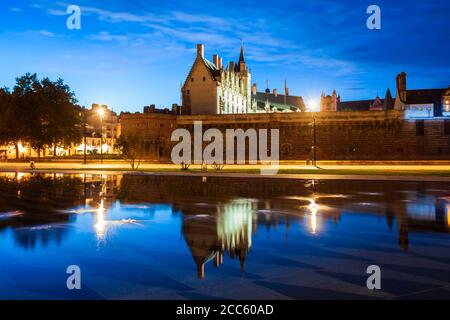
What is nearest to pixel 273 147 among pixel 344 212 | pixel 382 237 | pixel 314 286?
pixel 344 212

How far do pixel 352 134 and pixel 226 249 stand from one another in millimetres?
53214

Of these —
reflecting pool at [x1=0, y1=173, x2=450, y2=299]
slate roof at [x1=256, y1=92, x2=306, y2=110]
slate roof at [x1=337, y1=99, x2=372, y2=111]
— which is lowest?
reflecting pool at [x1=0, y1=173, x2=450, y2=299]

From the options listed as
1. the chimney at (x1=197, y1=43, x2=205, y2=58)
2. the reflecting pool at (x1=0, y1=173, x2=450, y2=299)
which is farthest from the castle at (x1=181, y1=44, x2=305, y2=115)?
the reflecting pool at (x1=0, y1=173, x2=450, y2=299)

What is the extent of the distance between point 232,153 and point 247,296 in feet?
185

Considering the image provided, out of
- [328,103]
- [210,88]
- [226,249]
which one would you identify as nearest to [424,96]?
[210,88]

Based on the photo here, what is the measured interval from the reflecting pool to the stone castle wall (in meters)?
42.0

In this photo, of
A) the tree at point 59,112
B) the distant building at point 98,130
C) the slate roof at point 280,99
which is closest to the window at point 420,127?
the tree at point 59,112

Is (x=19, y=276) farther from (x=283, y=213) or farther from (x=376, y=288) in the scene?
(x=283, y=213)

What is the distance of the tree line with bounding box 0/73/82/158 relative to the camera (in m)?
65.0

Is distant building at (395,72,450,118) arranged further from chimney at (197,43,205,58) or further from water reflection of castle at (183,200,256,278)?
water reflection of castle at (183,200,256,278)

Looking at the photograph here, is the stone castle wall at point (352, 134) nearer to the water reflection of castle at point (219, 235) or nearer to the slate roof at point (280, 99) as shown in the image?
the water reflection of castle at point (219, 235)

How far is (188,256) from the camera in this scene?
8.27m

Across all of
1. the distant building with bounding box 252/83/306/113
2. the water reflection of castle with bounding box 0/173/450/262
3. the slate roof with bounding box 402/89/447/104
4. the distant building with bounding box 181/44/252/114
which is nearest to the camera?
the water reflection of castle with bounding box 0/173/450/262

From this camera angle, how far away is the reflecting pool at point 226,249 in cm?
630
